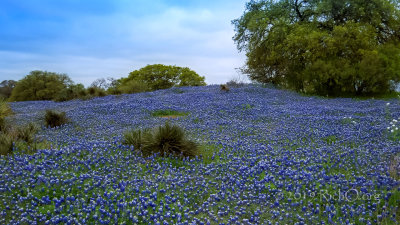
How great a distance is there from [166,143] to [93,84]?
2425cm

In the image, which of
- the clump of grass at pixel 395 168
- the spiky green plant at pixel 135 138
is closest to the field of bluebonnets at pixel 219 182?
the clump of grass at pixel 395 168

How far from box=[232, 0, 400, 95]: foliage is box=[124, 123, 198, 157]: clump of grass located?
15300 mm

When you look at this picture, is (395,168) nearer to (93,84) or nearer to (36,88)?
(93,84)

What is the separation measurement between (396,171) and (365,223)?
1780 millimetres

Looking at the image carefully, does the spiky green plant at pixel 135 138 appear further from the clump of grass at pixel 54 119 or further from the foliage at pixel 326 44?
the foliage at pixel 326 44

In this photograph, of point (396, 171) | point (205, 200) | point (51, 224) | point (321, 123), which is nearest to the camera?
point (51, 224)

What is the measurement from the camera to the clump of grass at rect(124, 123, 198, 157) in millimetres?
6715

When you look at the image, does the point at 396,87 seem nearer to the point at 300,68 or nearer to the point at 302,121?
the point at 300,68

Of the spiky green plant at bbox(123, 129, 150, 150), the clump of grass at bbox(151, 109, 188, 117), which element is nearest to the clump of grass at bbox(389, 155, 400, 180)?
the spiky green plant at bbox(123, 129, 150, 150)

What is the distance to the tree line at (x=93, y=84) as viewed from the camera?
2414 centimetres

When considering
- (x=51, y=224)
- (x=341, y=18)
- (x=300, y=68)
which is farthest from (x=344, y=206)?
(x=341, y=18)

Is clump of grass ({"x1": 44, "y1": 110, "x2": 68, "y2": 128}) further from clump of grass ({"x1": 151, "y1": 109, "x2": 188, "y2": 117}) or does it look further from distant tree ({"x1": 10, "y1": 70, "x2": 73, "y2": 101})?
distant tree ({"x1": 10, "y1": 70, "x2": 73, "y2": 101})

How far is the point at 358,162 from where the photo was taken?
19.8 ft

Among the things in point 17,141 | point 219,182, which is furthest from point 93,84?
point 219,182
